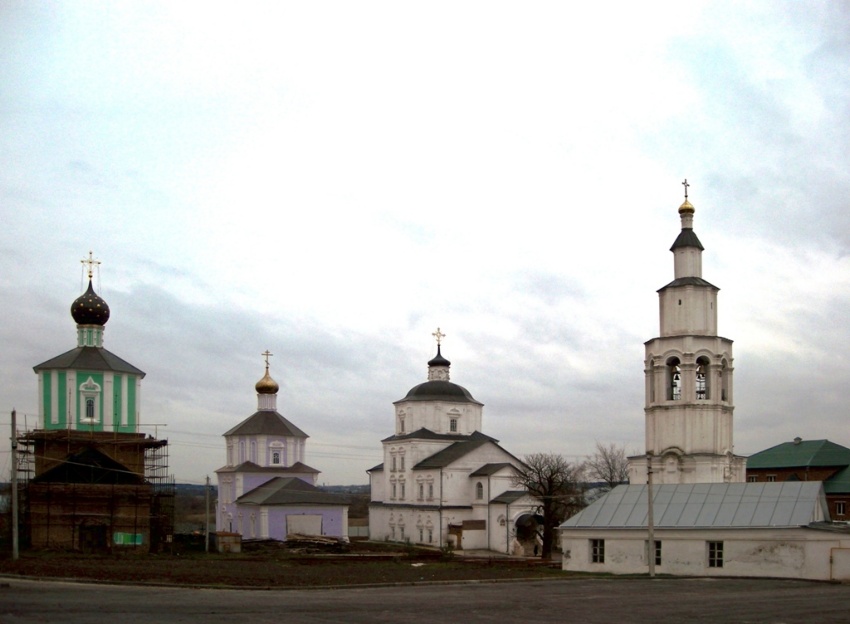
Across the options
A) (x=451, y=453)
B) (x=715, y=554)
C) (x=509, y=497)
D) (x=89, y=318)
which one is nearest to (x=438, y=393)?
(x=451, y=453)

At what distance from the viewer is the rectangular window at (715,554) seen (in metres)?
31.7

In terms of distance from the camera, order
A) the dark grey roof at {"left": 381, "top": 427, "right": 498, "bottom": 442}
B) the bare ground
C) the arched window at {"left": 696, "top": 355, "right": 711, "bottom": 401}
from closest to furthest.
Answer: the bare ground → the arched window at {"left": 696, "top": 355, "right": 711, "bottom": 401} → the dark grey roof at {"left": 381, "top": 427, "right": 498, "bottom": 442}

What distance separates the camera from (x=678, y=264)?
39.0 m

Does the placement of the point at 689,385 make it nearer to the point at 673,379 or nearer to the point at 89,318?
the point at 673,379

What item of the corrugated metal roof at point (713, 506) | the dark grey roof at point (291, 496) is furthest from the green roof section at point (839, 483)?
the dark grey roof at point (291, 496)

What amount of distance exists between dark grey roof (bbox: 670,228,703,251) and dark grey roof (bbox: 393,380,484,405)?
26259mm

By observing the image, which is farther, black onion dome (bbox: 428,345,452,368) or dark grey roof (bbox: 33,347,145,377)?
black onion dome (bbox: 428,345,452,368)

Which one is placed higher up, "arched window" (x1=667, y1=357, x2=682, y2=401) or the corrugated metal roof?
"arched window" (x1=667, y1=357, x2=682, y2=401)

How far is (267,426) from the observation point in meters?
64.6

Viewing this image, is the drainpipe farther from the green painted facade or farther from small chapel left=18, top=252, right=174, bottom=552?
the green painted facade

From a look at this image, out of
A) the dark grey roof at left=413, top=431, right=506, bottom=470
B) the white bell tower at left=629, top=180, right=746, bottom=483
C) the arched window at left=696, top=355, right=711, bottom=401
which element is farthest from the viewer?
the dark grey roof at left=413, top=431, right=506, bottom=470

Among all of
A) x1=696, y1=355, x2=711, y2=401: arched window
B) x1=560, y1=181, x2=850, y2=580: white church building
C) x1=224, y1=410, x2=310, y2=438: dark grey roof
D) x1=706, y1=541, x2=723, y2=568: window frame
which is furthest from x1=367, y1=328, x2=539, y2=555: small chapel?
x1=706, y1=541, x2=723, y2=568: window frame

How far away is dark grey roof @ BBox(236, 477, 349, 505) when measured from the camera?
5528 cm

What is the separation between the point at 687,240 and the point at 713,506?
10.8 metres
